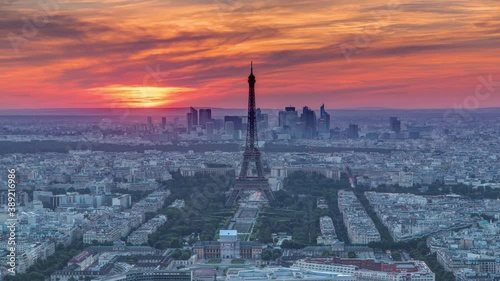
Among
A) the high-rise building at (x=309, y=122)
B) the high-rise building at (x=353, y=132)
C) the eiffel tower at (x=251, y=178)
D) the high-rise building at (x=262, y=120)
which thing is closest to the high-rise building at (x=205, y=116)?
the high-rise building at (x=262, y=120)

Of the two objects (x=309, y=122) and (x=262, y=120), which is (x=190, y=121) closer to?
(x=262, y=120)

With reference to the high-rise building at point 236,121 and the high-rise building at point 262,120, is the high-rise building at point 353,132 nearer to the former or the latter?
the high-rise building at point 262,120

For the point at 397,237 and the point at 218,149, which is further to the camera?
the point at 218,149

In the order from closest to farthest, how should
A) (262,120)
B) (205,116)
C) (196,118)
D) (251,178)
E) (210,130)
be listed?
(251,178)
(262,120)
(210,130)
(205,116)
(196,118)

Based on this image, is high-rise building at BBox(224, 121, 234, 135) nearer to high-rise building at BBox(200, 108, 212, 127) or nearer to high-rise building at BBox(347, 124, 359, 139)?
high-rise building at BBox(200, 108, 212, 127)

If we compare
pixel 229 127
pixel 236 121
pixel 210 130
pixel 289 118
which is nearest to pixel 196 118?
pixel 210 130

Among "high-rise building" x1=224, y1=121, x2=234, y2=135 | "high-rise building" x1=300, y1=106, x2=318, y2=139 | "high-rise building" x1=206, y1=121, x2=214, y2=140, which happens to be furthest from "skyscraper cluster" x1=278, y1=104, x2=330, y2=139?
"high-rise building" x1=206, y1=121, x2=214, y2=140

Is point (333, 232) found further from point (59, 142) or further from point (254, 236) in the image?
point (59, 142)

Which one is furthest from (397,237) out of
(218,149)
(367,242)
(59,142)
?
(59,142)
